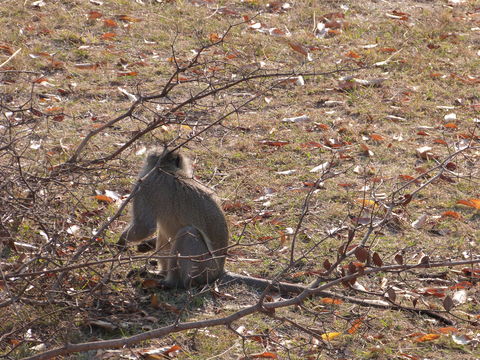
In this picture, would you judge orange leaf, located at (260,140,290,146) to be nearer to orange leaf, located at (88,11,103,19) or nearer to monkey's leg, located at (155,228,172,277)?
monkey's leg, located at (155,228,172,277)

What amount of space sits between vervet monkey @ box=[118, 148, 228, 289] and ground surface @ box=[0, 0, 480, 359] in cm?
16

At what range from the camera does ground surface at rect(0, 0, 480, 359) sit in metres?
4.41

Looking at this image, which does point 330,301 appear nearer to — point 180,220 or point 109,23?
point 180,220

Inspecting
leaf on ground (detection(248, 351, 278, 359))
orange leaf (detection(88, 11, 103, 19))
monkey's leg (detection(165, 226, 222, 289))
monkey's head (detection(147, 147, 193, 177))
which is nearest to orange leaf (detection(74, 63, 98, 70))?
orange leaf (detection(88, 11, 103, 19))

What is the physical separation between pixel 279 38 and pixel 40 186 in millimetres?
5380

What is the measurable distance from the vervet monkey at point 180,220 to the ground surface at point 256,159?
0.16 metres

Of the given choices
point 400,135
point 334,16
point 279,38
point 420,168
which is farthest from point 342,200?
point 334,16

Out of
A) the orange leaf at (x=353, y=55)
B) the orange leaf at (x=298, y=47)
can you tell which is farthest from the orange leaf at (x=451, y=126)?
the orange leaf at (x=298, y=47)

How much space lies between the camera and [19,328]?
398 cm

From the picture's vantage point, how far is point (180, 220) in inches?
202

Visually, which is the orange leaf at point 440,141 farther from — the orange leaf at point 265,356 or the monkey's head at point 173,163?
the orange leaf at point 265,356

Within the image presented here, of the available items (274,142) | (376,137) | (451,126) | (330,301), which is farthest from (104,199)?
(451,126)

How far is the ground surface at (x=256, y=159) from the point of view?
4.41 metres

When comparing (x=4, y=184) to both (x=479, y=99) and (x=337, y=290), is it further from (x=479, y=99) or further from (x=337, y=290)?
(x=479, y=99)
